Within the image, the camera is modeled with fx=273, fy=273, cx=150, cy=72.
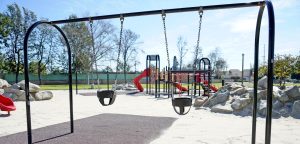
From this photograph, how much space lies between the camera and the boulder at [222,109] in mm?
8492

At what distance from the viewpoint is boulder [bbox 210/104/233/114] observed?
849 cm

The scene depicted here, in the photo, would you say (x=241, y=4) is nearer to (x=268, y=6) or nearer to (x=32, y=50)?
(x=268, y=6)

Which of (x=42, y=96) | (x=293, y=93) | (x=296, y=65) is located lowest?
(x=42, y=96)

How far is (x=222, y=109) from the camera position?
8.62 meters

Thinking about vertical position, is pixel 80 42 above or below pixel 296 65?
above

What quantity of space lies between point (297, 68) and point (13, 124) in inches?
729

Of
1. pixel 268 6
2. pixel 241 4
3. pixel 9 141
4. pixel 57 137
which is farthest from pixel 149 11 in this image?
pixel 9 141

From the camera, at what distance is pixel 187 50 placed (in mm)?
38906

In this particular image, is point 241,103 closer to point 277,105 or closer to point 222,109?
point 222,109

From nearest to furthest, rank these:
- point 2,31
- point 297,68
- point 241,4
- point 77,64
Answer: point 241,4 → point 297,68 → point 2,31 → point 77,64

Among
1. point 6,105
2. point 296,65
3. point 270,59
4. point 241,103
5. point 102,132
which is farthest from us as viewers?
point 296,65

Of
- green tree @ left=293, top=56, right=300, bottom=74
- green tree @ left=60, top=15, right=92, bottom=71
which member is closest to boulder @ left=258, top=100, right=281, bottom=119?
green tree @ left=293, top=56, right=300, bottom=74

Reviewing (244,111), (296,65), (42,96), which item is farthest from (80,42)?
(244,111)

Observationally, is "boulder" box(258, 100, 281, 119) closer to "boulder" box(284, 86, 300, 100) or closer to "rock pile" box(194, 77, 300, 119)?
"rock pile" box(194, 77, 300, 119)
